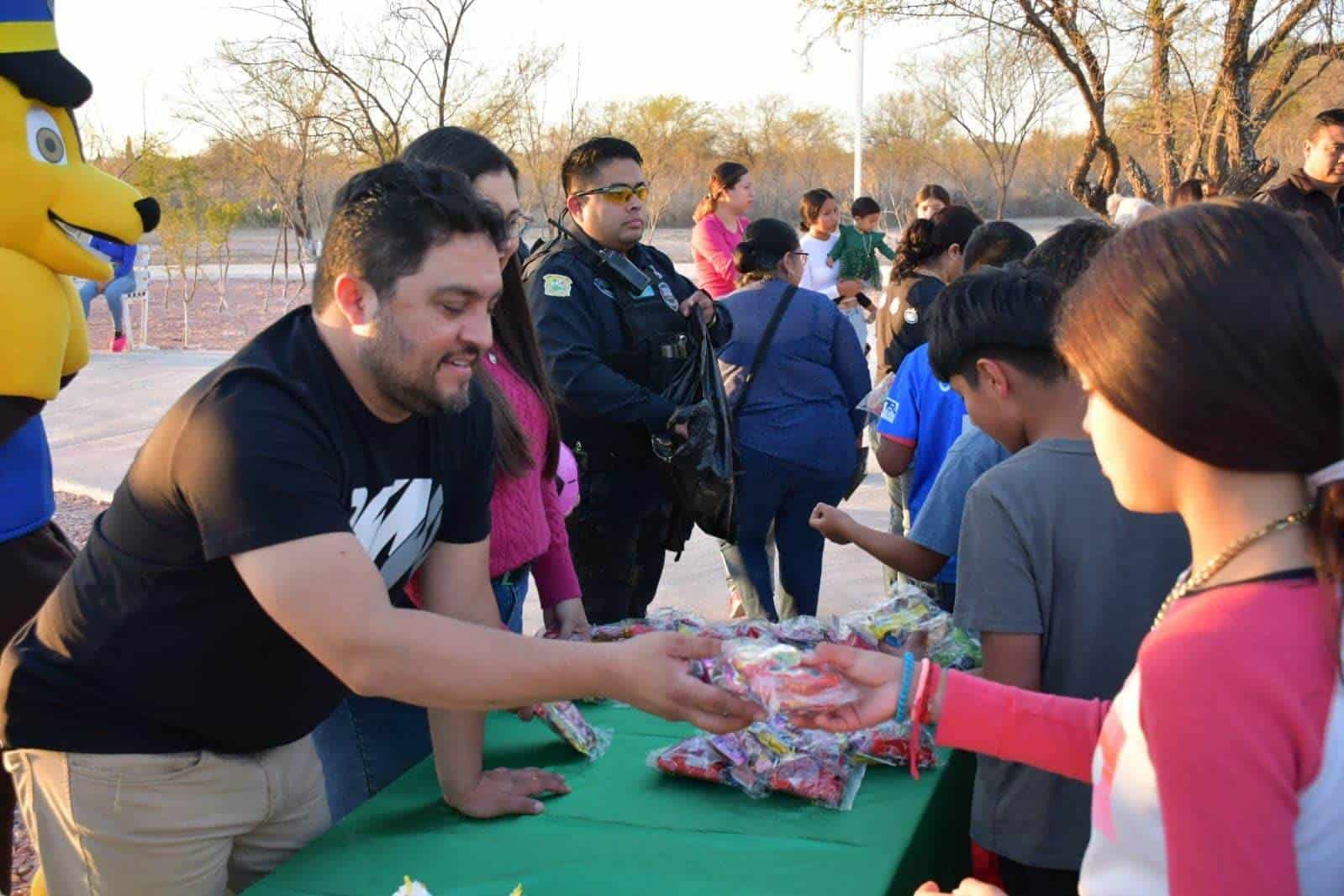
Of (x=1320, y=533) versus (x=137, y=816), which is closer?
(x=1320, y=533)

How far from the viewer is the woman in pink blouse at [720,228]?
748 cm

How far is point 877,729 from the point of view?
2441mm

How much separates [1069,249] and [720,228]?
485 cm

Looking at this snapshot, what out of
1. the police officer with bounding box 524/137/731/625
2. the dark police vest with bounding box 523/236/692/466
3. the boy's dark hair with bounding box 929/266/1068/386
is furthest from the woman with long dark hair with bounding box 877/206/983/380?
the boy's dark hair with bounding box 929/266/1068/386

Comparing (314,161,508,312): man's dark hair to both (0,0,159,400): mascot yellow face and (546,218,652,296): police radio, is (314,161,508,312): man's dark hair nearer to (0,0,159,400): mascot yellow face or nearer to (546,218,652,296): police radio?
(0,0,159,400): mascot yellow face

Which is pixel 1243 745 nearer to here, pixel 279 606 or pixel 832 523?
pixel 279 606

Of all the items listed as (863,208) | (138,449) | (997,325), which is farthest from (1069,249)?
(863,208)

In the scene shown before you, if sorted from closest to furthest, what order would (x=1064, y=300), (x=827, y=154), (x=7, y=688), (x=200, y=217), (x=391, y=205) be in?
(x=1064, y=300)
(x=391, y=205)
(x=7, y=688)
(x=200, y=217)
(x=827, y=154)

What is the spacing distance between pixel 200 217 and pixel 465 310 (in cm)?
2122

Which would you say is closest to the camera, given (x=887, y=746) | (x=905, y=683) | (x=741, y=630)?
(x=905, y=683)

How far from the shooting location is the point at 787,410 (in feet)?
15.5

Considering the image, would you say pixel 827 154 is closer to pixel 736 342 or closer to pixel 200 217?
pixel 200 217

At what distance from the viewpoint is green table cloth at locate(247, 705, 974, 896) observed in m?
1.97

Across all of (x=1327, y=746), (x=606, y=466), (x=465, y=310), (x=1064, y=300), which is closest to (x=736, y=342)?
(x=606, y=466)
